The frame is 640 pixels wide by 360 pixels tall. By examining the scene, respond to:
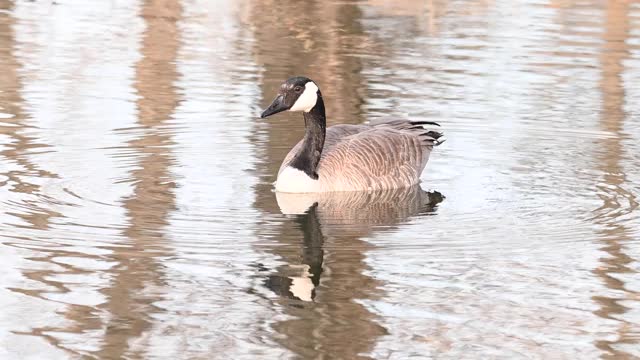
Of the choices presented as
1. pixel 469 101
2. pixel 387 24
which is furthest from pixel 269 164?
pixel 387 24

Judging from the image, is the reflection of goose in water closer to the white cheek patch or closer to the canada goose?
the canada goose

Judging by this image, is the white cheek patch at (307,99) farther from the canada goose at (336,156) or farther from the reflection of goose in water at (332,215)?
the reflection of goose in water at (332,215)

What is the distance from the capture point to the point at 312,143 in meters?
12.6

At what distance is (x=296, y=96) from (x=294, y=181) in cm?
83

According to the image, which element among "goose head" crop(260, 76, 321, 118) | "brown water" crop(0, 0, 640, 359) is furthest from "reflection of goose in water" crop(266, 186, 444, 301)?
"goose head" crop(260, 76, 321, 118)

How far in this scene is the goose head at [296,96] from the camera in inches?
492

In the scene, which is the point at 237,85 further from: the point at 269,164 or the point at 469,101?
the point at 269,164

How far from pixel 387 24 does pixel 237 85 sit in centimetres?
668

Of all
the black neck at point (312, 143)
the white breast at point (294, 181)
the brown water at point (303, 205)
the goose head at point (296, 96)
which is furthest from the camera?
the goose head at point (296, 96)

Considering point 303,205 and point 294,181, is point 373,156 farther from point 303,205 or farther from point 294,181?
point 303,205

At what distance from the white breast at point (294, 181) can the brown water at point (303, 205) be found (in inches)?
4.9

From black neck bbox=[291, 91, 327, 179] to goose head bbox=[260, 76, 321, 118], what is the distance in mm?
74

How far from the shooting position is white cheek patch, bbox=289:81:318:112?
12.6 metres

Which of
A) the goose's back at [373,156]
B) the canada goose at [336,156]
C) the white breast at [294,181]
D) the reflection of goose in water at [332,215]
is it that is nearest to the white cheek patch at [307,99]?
the canada goose at [336,156]
